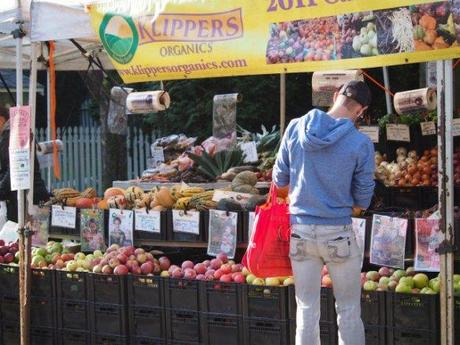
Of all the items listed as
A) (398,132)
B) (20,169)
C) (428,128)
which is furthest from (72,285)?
(428,128)

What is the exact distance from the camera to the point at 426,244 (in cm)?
528

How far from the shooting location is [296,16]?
16.6 feet

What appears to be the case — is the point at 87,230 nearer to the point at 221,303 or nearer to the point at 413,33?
the point at 221,303

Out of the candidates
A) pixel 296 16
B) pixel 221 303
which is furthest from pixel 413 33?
pixel 221 303

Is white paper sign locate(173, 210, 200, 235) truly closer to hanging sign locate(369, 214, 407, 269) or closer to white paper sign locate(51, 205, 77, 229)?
white paper sign locate(51, 205, 77, 229)

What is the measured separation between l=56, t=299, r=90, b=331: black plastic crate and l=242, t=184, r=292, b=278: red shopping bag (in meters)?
1.91

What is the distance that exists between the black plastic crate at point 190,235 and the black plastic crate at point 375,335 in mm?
1649

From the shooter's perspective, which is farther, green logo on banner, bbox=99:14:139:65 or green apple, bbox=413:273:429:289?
green logo on banner, bbox=99:14:139:65

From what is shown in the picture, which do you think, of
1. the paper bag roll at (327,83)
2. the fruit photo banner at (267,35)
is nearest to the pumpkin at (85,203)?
the fruit photo banner at (267,35)

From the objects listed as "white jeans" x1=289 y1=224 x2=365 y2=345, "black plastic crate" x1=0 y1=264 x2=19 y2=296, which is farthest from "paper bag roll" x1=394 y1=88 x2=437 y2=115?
"black plastic crate" x1=0 y1=264 x2=19 y2=296

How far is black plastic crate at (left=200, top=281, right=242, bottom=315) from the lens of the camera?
18.5 feet

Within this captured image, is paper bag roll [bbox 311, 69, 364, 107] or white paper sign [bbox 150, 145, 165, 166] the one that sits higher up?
paper bag roll [bbox 311, 69, 364, 107]

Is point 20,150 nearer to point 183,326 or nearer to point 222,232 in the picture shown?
point 222,232

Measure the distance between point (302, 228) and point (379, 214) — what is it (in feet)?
4.10
